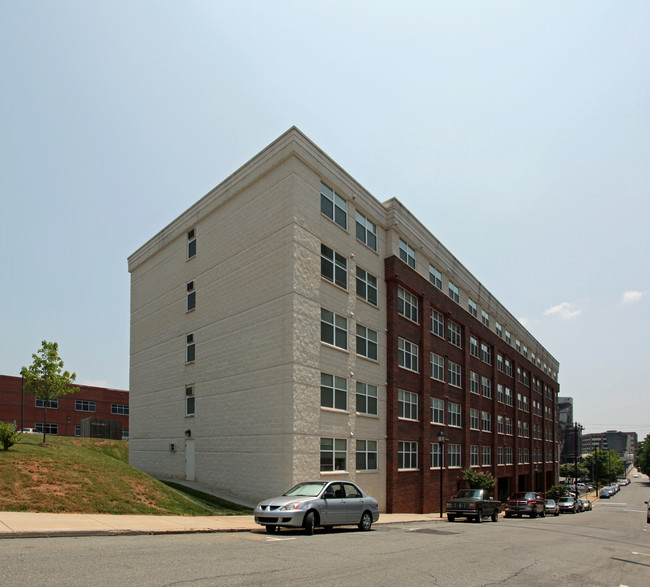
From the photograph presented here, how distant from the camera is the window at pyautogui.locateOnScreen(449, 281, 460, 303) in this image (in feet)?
140

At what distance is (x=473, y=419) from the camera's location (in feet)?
149

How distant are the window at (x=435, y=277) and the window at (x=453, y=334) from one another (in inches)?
120

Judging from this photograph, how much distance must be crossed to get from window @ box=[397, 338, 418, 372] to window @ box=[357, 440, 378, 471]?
212 inches

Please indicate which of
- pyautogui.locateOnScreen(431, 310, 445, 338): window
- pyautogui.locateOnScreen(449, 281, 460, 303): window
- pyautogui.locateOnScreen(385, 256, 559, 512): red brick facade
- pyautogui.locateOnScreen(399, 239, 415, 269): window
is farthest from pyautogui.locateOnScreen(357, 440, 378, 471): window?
pyautogui.locateOnScreen(449, 281, 460, 303): window

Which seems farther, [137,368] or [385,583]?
[137,368]

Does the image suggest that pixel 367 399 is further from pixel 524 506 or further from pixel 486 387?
pixel 486 387

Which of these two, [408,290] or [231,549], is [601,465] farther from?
[231,549]

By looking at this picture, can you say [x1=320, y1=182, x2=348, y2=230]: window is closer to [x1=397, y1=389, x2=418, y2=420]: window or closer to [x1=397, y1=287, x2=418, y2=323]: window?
[x1=397, y1=287, x2=418, y2=323]: window

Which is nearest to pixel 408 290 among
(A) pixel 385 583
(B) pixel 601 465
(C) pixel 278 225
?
(C) pixel 278 225

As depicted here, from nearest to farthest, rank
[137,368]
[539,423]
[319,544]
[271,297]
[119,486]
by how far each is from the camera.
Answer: [319,544], [119,486], [271,297], [137,368], [539,423]

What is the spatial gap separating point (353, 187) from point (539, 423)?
52.6 meters

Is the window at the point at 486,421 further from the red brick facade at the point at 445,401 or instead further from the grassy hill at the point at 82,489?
the grassy hill at the point at 82,489

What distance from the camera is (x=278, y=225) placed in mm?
25453

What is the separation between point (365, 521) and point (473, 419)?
29.6 m
